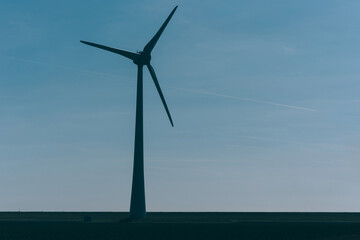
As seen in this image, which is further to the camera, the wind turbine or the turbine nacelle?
the turbine nacelle

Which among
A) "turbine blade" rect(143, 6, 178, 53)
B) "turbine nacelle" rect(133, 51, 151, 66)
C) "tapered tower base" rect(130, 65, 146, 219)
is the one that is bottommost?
"tapered tower base" rect(130, 65, 146, 219)

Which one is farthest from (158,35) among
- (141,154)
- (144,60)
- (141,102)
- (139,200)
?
(139,200)

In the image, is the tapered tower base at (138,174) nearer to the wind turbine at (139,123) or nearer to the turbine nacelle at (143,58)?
the wind turbine at (139,123)

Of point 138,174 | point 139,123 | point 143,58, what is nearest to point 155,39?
point 143,58

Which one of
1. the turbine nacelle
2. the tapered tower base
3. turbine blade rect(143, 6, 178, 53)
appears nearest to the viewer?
the tapered tower base

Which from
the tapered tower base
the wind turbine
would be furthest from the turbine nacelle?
the tapered tower base

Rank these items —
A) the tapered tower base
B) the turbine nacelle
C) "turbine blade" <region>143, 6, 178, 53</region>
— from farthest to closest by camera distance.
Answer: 1. the turbine nacelle
2. "turbine blade" <region>143, 6, 178, 53</region>
3. the tapered tower base

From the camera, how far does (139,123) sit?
131 meters

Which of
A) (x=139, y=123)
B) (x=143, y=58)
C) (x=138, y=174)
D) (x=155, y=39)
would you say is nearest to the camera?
(x=138, y=174)

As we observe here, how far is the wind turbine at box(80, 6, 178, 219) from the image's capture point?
5039 inches

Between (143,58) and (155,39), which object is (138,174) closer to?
(143,58)

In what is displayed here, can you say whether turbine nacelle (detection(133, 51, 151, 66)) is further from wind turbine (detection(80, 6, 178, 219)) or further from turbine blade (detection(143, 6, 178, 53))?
turbine blade (detection(143, 6, 178, 53))
